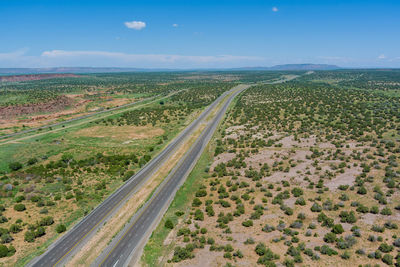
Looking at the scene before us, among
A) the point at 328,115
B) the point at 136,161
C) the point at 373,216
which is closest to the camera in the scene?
the point at 373,216

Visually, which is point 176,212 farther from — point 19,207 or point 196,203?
point 19,207

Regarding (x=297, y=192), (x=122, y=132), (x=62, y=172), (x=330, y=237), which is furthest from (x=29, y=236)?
(x=122, y=132)

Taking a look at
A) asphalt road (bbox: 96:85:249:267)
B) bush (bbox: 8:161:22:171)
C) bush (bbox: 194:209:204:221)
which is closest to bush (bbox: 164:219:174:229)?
asphalt road (bbox: 96:85:249:267)

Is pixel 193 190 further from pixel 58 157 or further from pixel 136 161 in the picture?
pixel 58 157

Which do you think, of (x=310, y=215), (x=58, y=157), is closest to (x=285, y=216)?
(x=310, y=215)

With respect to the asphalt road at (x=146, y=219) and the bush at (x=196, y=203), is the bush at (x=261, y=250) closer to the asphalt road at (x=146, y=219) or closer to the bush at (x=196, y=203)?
the bush at (x=196, y=203)

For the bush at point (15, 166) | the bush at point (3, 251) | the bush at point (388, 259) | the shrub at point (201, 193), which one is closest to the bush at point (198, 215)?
the shrub at point (201, 193)

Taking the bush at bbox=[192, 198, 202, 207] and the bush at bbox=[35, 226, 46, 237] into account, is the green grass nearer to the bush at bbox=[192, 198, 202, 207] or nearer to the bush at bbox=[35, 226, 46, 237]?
the bush at bbox=[192, 198, 202, 207]
